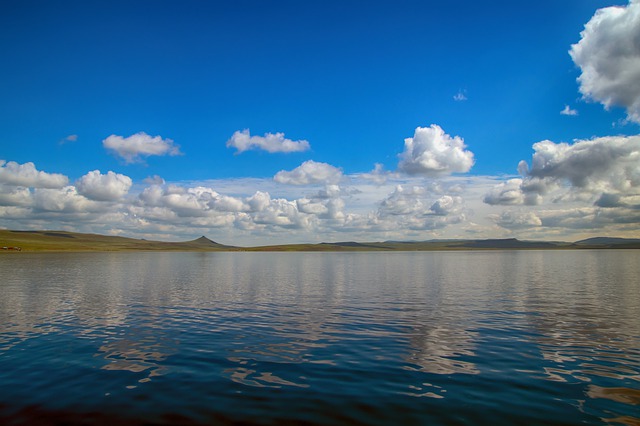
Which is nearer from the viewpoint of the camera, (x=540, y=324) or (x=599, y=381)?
(x=599, y=381)

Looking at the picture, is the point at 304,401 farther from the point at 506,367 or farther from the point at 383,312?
the point at 383,312

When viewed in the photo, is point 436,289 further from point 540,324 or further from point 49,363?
point 49,363

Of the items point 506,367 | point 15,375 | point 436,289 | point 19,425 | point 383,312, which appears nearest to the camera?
point 19,425

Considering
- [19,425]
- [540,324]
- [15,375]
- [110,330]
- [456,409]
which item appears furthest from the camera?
[540,324]

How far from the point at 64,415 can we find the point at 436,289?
56955 millimetres

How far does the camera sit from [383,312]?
43.1 metres

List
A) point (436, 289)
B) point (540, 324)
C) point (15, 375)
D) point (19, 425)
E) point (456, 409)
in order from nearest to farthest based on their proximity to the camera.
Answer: point (19, 425)
point (456, 409)
point (15, 375)
point (540, 324)
point (436, 289)

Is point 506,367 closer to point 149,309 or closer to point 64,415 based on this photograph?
point 64,415

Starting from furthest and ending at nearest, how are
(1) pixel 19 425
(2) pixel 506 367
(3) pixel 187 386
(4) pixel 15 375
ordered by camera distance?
(2) pixel 506 367 → (4) pixel 15 375 → (3) pixel 187 386 → (1) pixel 19 425

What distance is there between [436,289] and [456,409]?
49997mm

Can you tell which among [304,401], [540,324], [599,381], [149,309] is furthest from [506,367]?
[149,309]

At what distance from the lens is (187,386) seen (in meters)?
20.1

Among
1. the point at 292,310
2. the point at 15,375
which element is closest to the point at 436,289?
the point at 292,310

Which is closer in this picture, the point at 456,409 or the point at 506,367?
the point at 456,409
